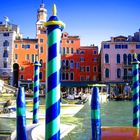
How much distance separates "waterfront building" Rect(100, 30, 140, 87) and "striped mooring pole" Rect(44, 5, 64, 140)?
96.6ft

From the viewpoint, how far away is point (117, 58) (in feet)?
105

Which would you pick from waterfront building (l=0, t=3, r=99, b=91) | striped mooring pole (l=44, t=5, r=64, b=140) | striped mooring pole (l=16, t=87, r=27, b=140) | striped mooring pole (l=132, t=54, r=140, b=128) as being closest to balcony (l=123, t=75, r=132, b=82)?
waterfront building (l=0, t=3, r=99, b=91)

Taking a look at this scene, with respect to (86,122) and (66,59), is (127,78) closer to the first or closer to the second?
(66,59)

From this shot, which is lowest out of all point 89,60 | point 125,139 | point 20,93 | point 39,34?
point 125,139

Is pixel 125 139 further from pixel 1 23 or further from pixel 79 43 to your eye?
pixel 1 23

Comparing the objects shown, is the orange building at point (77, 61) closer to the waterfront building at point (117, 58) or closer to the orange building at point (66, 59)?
the orange building at point (66, 59)

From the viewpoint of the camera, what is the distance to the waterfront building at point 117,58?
3173 centimetres

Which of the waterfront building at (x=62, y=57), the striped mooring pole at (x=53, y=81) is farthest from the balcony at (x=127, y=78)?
the striped mooring pole at (x=53, y=81)

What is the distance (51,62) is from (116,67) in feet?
98.6

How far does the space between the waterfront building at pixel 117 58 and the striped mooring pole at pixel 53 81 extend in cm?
2945

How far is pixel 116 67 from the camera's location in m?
32.0

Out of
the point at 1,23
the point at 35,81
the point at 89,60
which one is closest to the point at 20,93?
the point at 35,81

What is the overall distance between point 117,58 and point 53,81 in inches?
1184

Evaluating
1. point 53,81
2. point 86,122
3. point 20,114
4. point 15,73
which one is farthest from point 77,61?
point 53,81
